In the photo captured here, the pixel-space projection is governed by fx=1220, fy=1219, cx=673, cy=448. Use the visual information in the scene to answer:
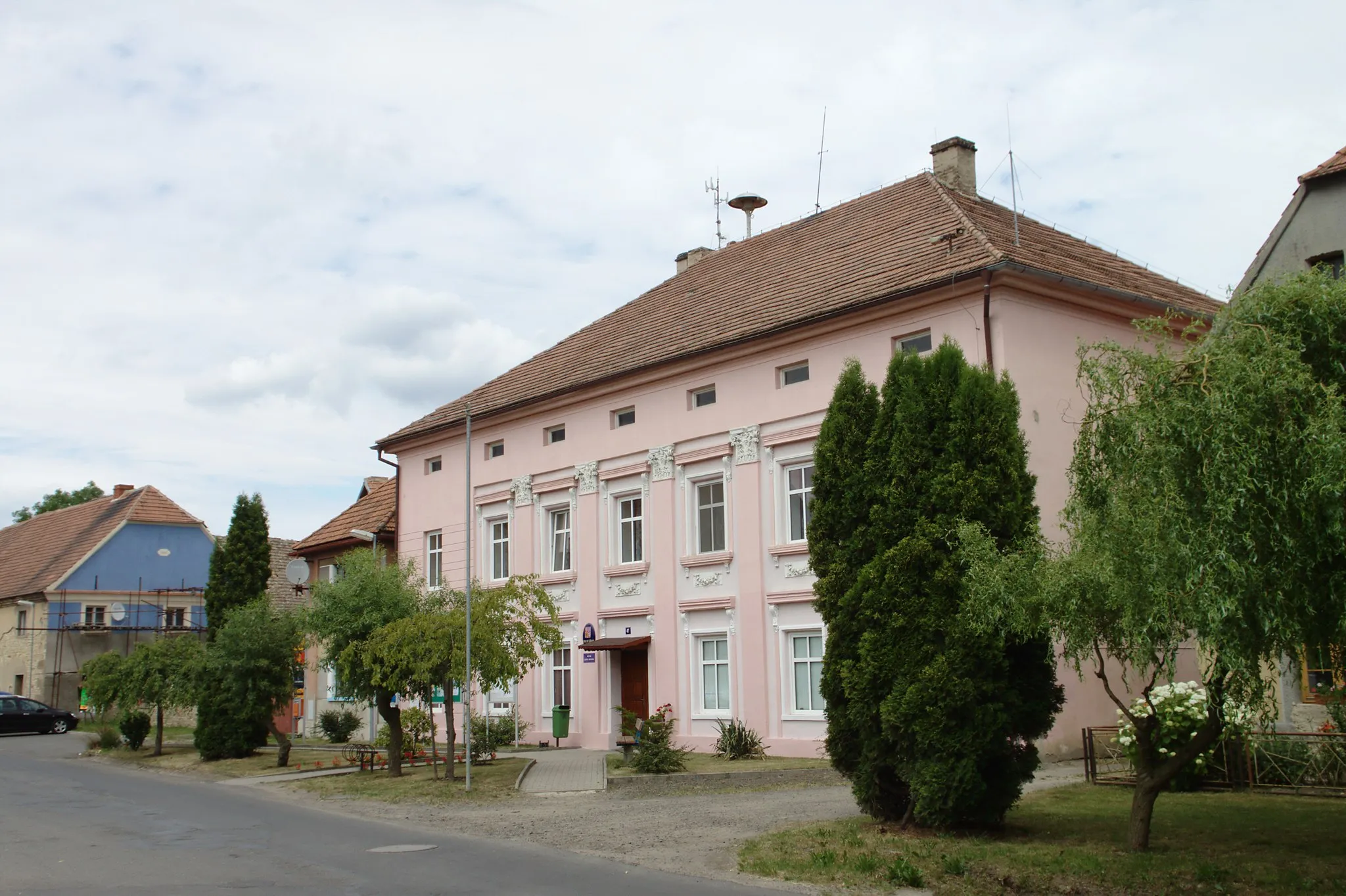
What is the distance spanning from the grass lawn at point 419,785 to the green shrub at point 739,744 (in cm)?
394

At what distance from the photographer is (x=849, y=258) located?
25812 mm

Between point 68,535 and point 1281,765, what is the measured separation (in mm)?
52269

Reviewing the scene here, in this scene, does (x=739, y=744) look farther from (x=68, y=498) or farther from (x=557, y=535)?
(x=68, y=498)

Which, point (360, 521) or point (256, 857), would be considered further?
point (360, 521)

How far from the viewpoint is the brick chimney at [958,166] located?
2738 centimetres

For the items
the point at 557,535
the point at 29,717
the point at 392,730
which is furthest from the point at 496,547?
the point at 29,717

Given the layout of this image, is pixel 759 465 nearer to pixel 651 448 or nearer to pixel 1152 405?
pixel 651 448

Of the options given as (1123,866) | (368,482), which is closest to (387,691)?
(1123,866)

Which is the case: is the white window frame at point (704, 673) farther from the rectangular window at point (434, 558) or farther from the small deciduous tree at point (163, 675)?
the small deciduous tree at point (163, 675)

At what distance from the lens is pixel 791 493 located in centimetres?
2462

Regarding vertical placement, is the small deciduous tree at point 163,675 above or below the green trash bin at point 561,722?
above

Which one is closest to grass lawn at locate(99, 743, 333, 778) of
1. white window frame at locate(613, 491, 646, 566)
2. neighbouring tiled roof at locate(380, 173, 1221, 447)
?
white window frame at locate(613, 491, 646, 566)

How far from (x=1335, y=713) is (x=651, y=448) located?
15.5 meters

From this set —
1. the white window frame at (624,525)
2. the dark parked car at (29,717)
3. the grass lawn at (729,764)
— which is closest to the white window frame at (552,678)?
the white window frame at (624,525)
